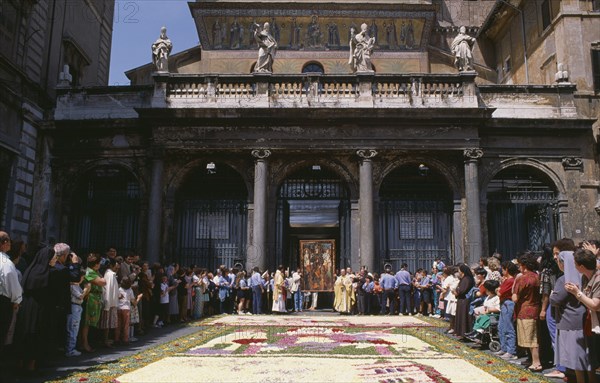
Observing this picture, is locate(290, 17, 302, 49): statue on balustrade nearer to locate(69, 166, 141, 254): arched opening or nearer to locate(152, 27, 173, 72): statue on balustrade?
locate(152, 27, 173, 72): statue on balustrade

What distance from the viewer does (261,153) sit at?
21.0 metres

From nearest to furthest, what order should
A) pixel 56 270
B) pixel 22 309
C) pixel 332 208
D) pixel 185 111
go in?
pixel 22 309, pixel 56 270, pixel 185 111, pixel 332 208

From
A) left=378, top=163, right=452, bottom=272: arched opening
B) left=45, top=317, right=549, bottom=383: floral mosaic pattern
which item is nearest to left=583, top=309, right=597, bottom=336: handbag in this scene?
left=45, top=317, right=549, bottom=383: floral mosaic pattern

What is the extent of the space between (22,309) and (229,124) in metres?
13.8

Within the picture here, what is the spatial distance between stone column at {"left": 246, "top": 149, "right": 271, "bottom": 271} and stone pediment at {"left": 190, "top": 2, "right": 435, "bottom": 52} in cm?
893

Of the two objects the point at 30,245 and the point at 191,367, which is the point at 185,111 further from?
the point at 191,367

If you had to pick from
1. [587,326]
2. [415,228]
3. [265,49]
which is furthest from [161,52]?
[587,326]

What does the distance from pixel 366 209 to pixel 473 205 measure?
393 centimetres

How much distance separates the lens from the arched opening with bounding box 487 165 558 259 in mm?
21672

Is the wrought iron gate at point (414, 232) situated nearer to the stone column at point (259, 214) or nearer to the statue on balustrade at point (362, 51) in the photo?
the stone column at point (259, 214)

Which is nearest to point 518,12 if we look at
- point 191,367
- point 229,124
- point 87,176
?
point 229,124

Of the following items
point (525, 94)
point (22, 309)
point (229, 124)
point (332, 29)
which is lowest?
point (22, 309)

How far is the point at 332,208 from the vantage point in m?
27.0

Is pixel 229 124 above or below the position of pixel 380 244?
above
